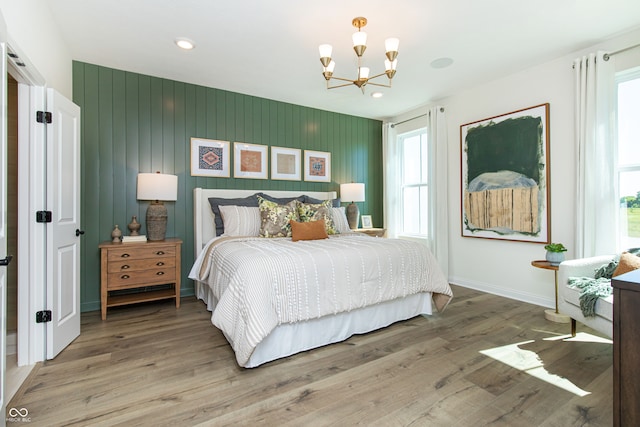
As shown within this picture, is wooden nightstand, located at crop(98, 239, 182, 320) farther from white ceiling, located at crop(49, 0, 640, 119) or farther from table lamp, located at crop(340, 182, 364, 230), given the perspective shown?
table lamp, located at crop(340, 182, 364, 230)

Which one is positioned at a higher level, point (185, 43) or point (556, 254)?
point (185, 43)

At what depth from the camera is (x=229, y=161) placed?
13.2 feet

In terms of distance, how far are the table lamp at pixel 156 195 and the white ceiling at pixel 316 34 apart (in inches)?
48.7

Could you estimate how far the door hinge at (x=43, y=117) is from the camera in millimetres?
2107

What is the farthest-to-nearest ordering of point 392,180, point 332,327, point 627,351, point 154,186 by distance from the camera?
point 392,180 < point 154,186 < point 332,327 < point 627,351

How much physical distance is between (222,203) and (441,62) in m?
2.95

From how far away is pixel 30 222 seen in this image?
6.82 feet

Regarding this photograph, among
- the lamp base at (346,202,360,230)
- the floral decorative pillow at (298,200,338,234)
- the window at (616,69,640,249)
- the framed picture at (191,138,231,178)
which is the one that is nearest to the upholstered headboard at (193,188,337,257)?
the framed picture at (191,138,231,178)

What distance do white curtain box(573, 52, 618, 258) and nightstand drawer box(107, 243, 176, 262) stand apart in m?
4.10

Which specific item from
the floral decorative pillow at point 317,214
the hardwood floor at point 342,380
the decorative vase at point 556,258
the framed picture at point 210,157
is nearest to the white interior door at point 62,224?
the hardwood floor at point 342,380

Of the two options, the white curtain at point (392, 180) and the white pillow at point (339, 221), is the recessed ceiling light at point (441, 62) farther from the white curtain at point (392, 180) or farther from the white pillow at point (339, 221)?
the white pillow at point (339, 221)

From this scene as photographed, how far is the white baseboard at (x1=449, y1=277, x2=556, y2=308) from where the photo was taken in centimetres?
326

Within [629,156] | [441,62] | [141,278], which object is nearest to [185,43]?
[141,278]

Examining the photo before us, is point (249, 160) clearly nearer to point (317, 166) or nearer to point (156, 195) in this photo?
point (317, 166)
